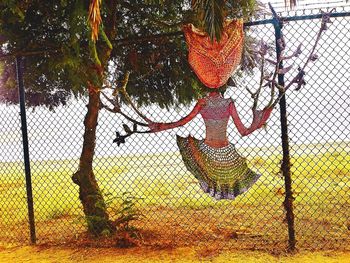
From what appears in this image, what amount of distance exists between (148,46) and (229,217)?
2715mm

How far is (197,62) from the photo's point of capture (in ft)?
12.2

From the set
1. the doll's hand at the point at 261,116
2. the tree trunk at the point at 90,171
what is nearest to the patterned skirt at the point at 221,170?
the doll's hand at the point at 261,116

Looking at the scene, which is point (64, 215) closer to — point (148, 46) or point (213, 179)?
point (148, 46)

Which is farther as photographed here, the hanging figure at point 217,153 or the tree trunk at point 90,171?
the tree trunk at point 90,171

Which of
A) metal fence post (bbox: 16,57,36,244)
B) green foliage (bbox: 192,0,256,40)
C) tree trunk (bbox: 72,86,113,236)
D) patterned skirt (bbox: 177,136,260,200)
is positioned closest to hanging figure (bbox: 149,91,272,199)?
patterned skirt (bbox: 177,136,260,200)

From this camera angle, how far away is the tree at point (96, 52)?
4.35 m

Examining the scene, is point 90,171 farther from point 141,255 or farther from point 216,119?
point 216,119

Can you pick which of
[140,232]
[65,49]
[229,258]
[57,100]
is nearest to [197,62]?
[65,49]

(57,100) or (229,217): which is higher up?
(57,100)

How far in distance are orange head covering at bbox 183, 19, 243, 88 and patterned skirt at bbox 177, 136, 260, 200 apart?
2.10 feet

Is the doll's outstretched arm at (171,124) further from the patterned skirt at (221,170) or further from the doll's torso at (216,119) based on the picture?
the patterned skirt at (221,170)

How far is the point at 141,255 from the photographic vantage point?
4.19 metres

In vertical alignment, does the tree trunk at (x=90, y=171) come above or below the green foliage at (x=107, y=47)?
below

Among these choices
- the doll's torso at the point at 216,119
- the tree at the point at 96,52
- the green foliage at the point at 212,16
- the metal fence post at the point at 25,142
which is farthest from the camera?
the metal fence post at the point at 25,142
